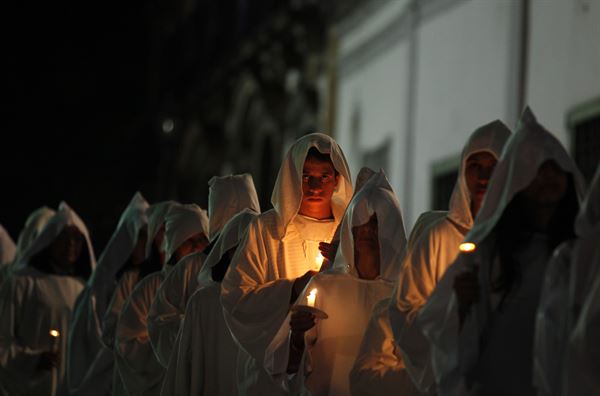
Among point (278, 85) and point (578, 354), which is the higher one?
point (278, 85)

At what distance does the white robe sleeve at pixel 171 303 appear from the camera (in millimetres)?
12938

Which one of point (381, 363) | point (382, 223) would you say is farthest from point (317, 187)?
point (381, 363)

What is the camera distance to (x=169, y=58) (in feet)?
158

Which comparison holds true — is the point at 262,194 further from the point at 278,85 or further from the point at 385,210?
the point at 385,210

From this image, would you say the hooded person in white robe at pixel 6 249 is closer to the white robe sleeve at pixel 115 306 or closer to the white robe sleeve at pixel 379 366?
the white robe sleeve at pixel 115 306

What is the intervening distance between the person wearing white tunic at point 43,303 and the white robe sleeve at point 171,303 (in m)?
3.00

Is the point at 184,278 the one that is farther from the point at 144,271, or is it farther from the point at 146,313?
the point at 144,271

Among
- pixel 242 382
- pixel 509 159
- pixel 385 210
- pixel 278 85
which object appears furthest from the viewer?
pixel 278 85

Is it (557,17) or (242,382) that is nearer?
(242,382)

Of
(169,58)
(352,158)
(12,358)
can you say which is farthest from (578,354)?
(169,58)

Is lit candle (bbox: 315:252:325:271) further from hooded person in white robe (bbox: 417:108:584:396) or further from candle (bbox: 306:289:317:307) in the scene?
hooded person in white robe (bbox: 417:108:584:396)

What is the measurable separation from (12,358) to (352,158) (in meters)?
10.9

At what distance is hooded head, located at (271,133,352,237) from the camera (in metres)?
11.1

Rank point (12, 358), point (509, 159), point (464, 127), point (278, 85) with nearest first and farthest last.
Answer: point (509, 159)
point (12, 358)
point (464, 127)
point (278, 85)
